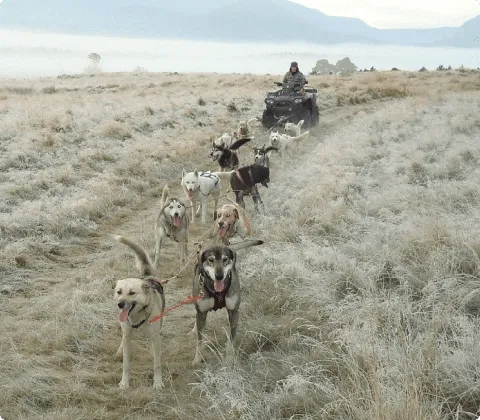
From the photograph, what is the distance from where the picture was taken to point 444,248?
16.1 ft

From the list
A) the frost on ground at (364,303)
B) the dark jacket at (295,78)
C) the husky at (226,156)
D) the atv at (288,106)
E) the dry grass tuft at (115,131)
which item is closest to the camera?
the frost on ground at (364,303)

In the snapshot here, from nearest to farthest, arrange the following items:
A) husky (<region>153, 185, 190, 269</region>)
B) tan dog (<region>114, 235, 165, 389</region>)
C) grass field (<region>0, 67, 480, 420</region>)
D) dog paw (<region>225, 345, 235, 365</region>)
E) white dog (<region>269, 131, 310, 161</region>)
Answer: grass field (<region>0, 67, 480, 420</region>) → tan dog (<region>114, 235, 165, 389</region>) → dog paw (<region>225, 345, 235, 365</region>) → husky (<region>153, 185, 190, 269</region>) → white dog (<region>269, 131, 310, 161</region>)

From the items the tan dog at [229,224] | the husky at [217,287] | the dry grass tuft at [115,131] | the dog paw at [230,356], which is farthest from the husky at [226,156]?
the dog paw at [230,356]

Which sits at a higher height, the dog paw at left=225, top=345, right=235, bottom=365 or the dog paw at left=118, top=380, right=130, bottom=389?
the dog paw at left=225, top=345, right=235, bottom=365

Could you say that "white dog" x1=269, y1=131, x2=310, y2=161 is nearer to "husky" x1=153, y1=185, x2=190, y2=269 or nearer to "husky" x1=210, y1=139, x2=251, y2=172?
"husky" x1=210, y1=139, x2=251, y2=172

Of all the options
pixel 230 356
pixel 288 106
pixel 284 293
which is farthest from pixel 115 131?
pixel 230 356

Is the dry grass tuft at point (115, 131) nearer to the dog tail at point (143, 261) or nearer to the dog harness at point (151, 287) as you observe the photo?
the dog tail at point (143, 261)

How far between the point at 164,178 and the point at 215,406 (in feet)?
27.3

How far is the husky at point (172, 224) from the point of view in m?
6.61

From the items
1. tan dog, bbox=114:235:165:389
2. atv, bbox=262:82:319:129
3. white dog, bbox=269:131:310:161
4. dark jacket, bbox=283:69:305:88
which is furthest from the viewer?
dark jacket, bbox=283:69:305:88

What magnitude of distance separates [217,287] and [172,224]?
262 cm

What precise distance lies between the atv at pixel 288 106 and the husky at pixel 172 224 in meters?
10.4

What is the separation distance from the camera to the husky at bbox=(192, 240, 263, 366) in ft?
13.8

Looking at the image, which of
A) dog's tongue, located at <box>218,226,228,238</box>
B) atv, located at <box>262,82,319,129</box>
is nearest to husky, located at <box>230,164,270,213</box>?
dog's tongue, located at <box>218,226,228,238</box>
